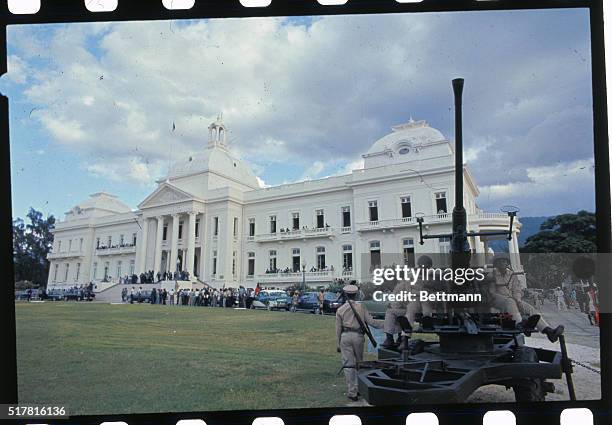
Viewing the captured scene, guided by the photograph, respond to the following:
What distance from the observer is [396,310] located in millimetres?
2756

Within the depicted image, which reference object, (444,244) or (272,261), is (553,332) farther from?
(272,261)

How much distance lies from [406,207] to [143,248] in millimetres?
3168

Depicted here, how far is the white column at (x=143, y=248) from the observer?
173 inches

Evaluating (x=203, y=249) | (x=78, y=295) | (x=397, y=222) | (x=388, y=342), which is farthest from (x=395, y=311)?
(x=78, y=295)

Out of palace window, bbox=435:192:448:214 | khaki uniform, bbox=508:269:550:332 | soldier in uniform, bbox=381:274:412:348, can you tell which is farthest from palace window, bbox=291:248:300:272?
khaki uniform, bbox=508:269:550:332

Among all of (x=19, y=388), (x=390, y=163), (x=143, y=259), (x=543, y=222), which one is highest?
(x=390, y=163)

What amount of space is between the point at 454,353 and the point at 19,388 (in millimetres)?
2939

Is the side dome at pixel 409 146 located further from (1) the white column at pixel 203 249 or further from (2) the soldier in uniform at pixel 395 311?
(1) the white column at pixel 203 249

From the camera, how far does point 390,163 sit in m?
3.67

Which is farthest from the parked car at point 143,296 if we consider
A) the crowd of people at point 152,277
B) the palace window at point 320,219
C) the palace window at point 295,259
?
the palace window at point 320,219

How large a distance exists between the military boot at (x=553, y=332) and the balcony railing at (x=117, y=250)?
3977mm

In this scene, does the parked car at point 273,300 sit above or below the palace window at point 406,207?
below

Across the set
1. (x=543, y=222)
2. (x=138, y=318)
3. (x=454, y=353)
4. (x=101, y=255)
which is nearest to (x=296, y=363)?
(x=454, y=353)

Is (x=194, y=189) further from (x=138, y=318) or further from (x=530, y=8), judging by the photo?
(x=530, y=8)
